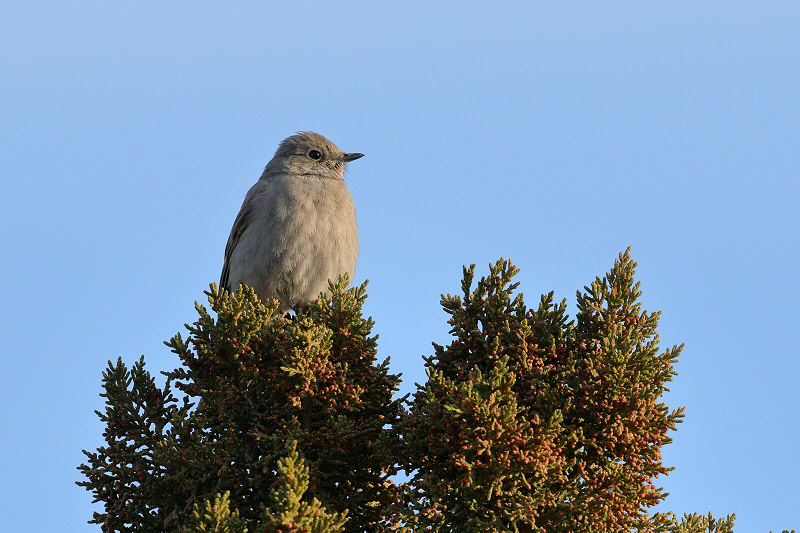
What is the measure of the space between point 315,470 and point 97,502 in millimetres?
1653

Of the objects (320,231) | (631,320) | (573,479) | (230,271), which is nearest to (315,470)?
(573,479)

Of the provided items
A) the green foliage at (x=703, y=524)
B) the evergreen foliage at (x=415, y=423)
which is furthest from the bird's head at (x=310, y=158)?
the green foliage at (x=703, y=524)

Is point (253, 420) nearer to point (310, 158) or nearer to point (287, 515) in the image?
point (287, 515)

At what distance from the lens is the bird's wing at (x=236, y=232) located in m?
10.7

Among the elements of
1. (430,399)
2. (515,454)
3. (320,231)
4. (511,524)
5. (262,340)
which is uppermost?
(320,231)

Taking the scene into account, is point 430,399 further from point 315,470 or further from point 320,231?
point 320,231

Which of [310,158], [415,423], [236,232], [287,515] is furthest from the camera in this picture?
[310,158]

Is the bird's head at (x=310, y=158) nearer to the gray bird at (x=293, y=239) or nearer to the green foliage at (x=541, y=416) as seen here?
the gray bird at (x=293, y=239)

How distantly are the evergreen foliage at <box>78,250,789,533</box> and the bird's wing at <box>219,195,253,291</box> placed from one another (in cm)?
450

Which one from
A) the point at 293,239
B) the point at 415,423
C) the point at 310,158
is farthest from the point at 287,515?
the point at 310,158

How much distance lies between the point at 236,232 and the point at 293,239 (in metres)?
1.33

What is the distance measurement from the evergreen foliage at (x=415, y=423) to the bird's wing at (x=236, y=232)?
450 cm

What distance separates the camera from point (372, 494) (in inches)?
226

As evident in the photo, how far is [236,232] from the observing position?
10891mm
